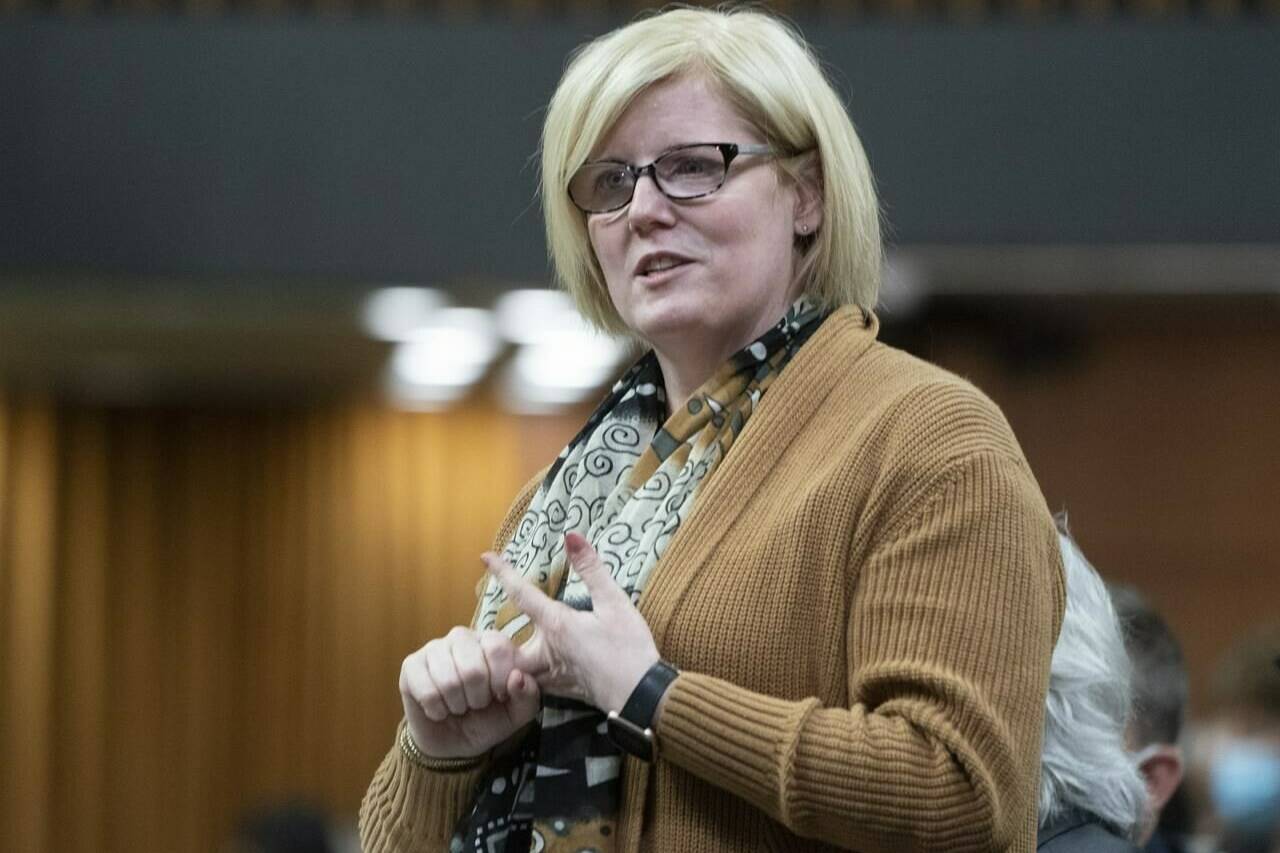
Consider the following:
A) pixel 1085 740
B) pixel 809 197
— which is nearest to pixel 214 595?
pixel 1085 740

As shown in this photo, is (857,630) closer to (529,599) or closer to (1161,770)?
(529,599)

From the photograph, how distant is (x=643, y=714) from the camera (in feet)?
4.63

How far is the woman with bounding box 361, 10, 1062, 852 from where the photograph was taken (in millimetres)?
1385

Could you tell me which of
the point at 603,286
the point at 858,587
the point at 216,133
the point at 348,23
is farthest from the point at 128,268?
the point at 858,587

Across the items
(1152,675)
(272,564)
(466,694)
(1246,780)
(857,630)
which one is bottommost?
(272,564)

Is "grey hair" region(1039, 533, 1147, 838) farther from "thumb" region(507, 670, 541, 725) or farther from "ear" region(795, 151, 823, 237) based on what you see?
"thumb" region(507, 670, 541, 725)

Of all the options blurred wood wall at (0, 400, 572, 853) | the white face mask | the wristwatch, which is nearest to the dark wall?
the white face mask

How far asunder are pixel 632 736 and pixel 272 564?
335 inches

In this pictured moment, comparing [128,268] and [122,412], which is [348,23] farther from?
[122,412]

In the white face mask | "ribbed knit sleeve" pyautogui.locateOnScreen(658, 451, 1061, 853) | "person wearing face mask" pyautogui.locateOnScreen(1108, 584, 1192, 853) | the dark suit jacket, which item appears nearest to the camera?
"ribbed knit sleeve" pyautogui.locateOnScreen(658, 451, 1061, 853)

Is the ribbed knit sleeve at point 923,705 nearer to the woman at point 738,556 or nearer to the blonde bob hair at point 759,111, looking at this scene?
the woman at point 738,556

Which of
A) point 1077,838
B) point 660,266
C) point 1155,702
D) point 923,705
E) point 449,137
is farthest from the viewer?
point 449,137

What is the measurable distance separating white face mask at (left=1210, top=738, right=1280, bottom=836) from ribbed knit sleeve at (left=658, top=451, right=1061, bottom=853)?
168cm

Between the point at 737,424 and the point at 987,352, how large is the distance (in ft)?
22.2
